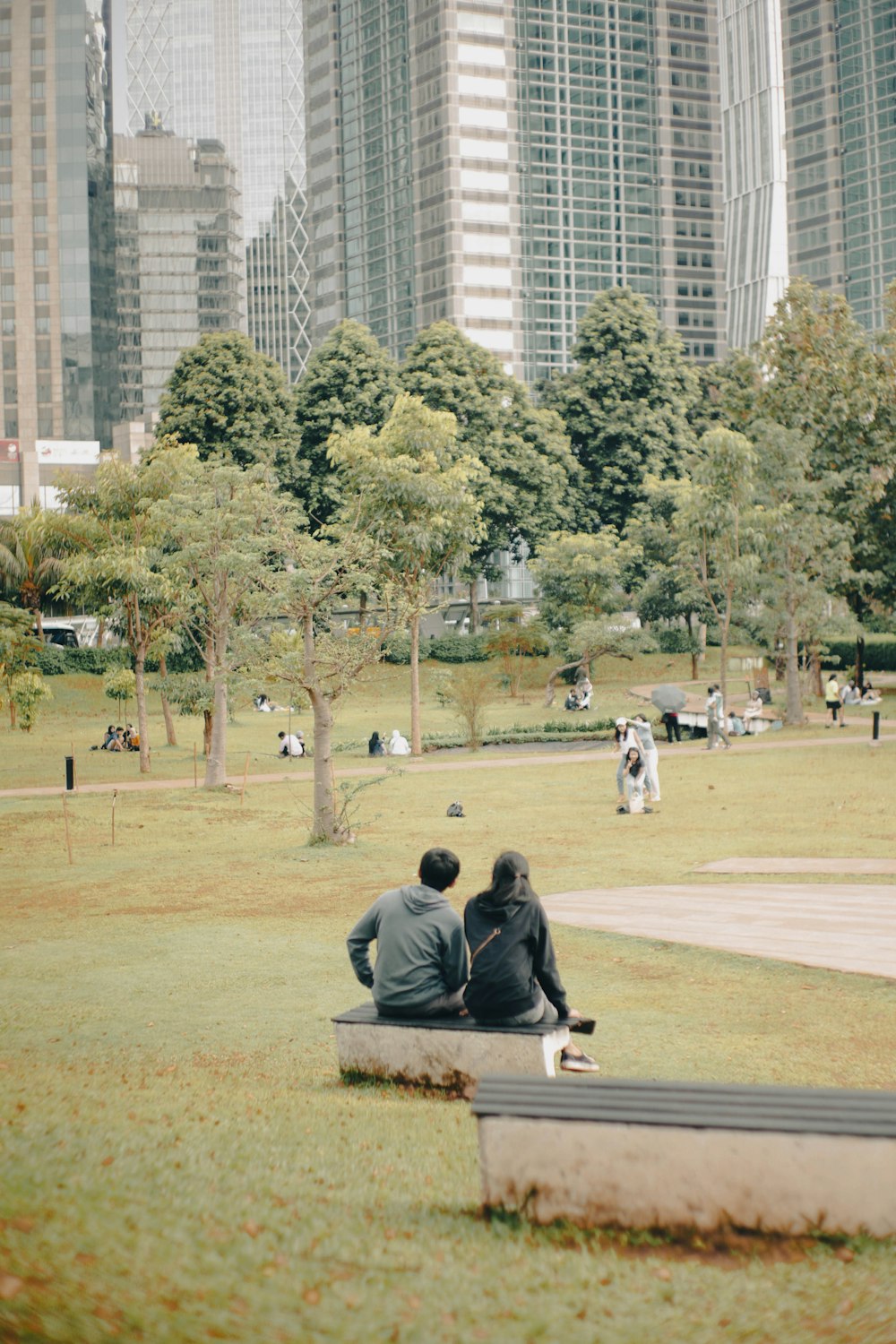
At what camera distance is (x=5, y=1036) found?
9133 millimetres

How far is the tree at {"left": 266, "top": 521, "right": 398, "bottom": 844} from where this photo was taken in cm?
1992

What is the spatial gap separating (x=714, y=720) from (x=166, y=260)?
142 meters

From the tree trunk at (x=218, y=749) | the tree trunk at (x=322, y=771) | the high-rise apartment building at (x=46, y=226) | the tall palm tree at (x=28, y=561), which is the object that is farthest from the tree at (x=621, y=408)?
the high-rise apartment building at (x=46, y=226)

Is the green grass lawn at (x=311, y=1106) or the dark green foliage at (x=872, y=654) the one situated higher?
the dark green foliage at (x=872, y=654)

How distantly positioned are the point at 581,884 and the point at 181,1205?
11240 mm

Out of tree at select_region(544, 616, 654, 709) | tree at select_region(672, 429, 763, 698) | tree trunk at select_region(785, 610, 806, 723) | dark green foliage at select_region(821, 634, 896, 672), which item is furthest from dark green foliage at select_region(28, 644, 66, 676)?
dark green foliage at select_region(821, 634, 896, 672)

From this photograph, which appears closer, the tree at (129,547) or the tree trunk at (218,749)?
the tree trunk at (218,749)

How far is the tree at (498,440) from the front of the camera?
212 ft

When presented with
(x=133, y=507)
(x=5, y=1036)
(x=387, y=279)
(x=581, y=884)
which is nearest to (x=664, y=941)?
(x=581, y=884)

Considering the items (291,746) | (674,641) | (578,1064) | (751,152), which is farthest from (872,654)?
(751,152)

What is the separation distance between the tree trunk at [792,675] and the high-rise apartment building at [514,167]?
255 ft

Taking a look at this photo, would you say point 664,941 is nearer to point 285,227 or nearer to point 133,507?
point 133,507

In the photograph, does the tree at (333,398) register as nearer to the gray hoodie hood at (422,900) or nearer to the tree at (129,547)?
the tree at (129,547)

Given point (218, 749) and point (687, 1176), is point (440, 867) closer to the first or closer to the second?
point (687, 1176)
